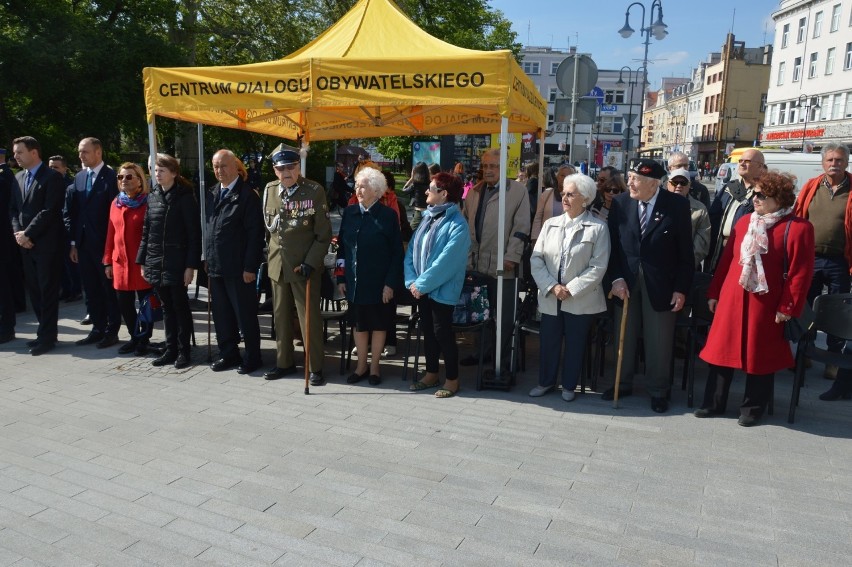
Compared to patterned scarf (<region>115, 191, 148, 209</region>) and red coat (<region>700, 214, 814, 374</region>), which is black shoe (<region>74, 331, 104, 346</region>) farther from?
red coat (<region>700, 214, 814, 374</region>)

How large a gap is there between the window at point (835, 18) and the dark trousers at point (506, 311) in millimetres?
50030

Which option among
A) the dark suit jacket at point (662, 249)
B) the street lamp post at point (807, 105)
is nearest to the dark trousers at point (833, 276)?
the dark suit jacket at point (662, 249)

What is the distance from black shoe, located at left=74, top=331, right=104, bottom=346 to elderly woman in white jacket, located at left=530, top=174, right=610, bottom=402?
4.57 m

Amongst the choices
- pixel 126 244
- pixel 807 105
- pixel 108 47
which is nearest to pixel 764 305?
pixel 126 244

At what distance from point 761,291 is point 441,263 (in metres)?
2.29

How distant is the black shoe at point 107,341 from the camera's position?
6.80 meters

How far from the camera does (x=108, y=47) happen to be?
16.2 m

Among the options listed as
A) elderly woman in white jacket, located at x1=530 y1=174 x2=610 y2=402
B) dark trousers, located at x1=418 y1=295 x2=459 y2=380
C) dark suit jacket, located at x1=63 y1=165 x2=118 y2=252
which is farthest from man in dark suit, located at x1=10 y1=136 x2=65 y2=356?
elderly woman in white jacket, located at x1=530 y1=174 x2=610 y2=402

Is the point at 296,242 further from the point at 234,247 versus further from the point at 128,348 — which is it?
the point at 128,348

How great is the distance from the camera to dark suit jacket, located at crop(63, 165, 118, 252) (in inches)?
266

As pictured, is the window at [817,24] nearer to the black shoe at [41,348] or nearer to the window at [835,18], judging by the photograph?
the window at [835,18]

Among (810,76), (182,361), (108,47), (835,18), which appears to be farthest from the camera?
(810,76)

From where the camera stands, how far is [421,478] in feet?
13.0

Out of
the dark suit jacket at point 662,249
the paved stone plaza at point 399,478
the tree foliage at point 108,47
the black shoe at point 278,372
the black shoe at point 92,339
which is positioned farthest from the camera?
the tree foliage at point 108,47
